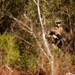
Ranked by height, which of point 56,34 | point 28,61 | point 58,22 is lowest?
point 28,61

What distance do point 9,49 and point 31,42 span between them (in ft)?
2.97

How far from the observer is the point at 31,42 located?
8.82m

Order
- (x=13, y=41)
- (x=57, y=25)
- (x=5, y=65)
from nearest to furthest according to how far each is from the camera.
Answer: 1. (x=5, y=65)
2. (x=13, y=41)
3. (x=57, y=25)

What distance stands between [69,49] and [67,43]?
0.35 metres

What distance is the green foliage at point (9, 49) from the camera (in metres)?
8.09

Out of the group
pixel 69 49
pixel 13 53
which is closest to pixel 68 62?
pixel 69 49

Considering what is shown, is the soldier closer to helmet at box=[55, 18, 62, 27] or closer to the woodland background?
helmet at box=[55, 18, 62, 27]

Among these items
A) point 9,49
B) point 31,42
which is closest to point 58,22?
point 31,42

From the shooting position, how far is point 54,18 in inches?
348

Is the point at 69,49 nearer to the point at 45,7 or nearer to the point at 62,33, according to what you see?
the point at 62,33

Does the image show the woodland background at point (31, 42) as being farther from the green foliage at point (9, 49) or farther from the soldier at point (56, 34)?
the soldier at point (56, 34)

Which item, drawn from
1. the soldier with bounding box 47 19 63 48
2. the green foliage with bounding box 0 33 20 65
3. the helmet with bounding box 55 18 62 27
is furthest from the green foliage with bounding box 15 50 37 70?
the helmet with bounding box 55 18 62 27

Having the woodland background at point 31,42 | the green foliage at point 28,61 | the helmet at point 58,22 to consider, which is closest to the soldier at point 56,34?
the helmet at point 58,22

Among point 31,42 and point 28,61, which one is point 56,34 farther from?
point 28,61
